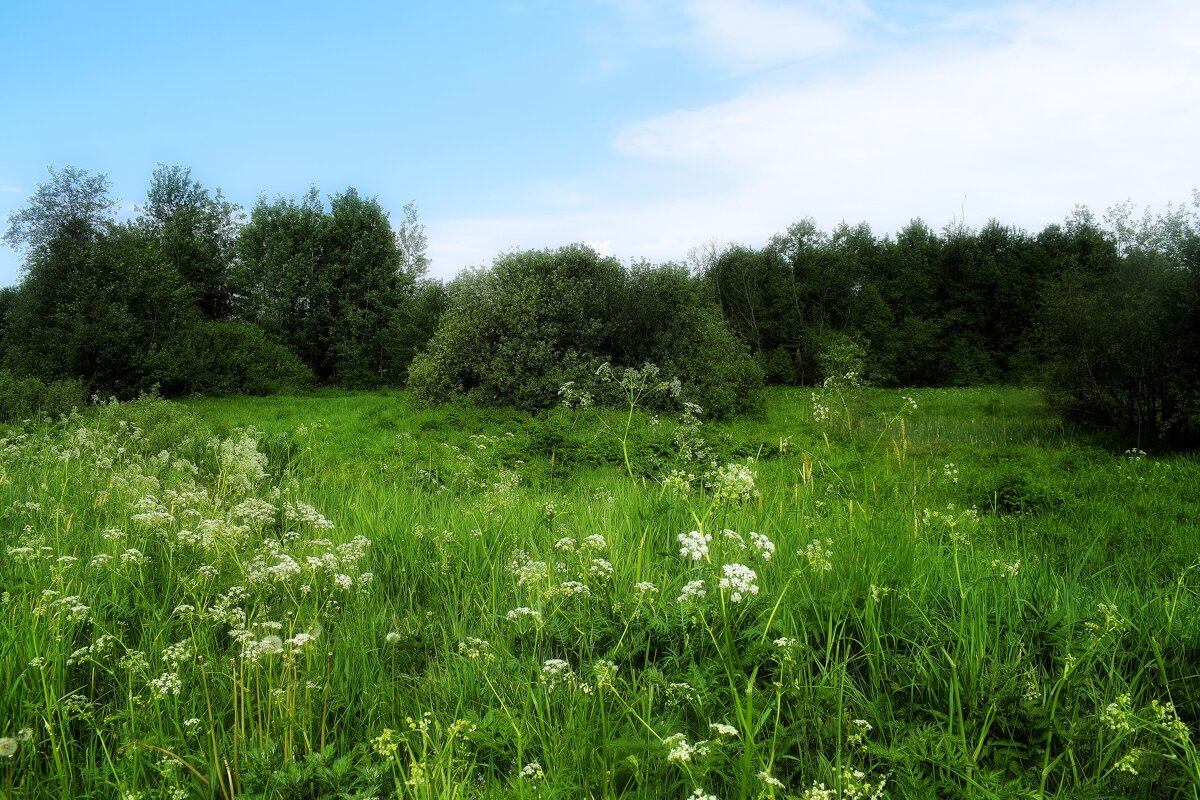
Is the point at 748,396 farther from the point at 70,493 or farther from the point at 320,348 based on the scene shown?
the point at 320,348

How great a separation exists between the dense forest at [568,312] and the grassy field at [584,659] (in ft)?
15.4

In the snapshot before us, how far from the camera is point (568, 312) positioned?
65.1ft

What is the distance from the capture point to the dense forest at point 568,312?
1716 cm

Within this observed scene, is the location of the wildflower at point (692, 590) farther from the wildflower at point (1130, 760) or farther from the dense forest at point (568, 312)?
the dense forest at point (568, 312)

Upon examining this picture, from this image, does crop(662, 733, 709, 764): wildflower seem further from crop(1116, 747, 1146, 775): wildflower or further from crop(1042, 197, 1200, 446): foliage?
crop(1042, 197, 1200, 446): foliage

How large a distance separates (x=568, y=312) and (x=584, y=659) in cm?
1666

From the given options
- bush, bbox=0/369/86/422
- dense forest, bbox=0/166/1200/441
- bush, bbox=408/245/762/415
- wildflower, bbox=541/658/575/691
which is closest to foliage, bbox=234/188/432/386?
dense forest, bbox=0/166/1200/441

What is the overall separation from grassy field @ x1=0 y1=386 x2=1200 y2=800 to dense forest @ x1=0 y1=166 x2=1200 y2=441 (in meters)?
4.68

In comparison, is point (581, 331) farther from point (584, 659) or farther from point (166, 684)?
point (166, 684)

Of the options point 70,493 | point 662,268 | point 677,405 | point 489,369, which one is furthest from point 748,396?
point 70,493

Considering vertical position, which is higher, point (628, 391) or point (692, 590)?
point (628, 391)

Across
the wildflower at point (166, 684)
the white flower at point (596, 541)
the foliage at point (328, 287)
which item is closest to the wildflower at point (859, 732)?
the white flower at point (596, 541)

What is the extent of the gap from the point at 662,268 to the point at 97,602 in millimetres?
17148

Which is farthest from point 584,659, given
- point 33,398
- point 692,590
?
point 33,398
